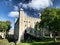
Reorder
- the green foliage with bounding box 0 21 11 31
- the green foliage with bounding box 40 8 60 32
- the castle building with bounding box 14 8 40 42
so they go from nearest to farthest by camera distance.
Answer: the green foliage with bounding box 40 8 60 32
the castle building with bounding box 14 8 40 42
the green foliage with bounding box 0 21 11 31

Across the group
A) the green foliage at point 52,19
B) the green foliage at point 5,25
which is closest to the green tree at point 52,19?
the green foliage at point 52,19

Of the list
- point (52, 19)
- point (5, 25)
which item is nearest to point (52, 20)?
point (52, 19)

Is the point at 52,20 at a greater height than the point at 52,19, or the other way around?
the point at 52,19

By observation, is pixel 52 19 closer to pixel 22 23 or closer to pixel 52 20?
pixel 52 20

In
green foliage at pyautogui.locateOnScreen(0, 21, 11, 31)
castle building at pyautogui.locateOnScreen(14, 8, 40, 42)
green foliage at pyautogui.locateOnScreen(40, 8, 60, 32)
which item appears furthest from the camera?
green foliage at pyautogui.locateOnScreen(0, 21, 11, 31)

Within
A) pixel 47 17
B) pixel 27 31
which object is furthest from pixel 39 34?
pixel 47 17

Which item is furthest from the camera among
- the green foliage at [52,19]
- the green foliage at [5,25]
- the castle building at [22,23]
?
the green foliage at [5,25]

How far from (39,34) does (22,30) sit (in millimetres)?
6959

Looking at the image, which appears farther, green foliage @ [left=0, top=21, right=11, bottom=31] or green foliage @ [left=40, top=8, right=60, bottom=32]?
green foliage @ [left=0, top=21, right=11, bottom=31]

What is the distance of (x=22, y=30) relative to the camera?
2544 inches

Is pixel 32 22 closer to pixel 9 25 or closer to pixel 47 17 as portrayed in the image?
pixel 47 17

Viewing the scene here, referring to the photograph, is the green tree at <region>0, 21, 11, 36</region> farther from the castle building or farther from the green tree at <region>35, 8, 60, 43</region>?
the green tree at <region>35, 8, 60, 43</region>

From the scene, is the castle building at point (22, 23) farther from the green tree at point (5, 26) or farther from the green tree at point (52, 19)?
the green tree at point (5, 26)

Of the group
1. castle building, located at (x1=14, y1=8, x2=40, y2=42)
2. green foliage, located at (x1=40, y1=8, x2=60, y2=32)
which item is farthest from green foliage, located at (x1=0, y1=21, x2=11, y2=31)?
green foliage, located at (x1=40, y1=8, x2=60, y2=32)
